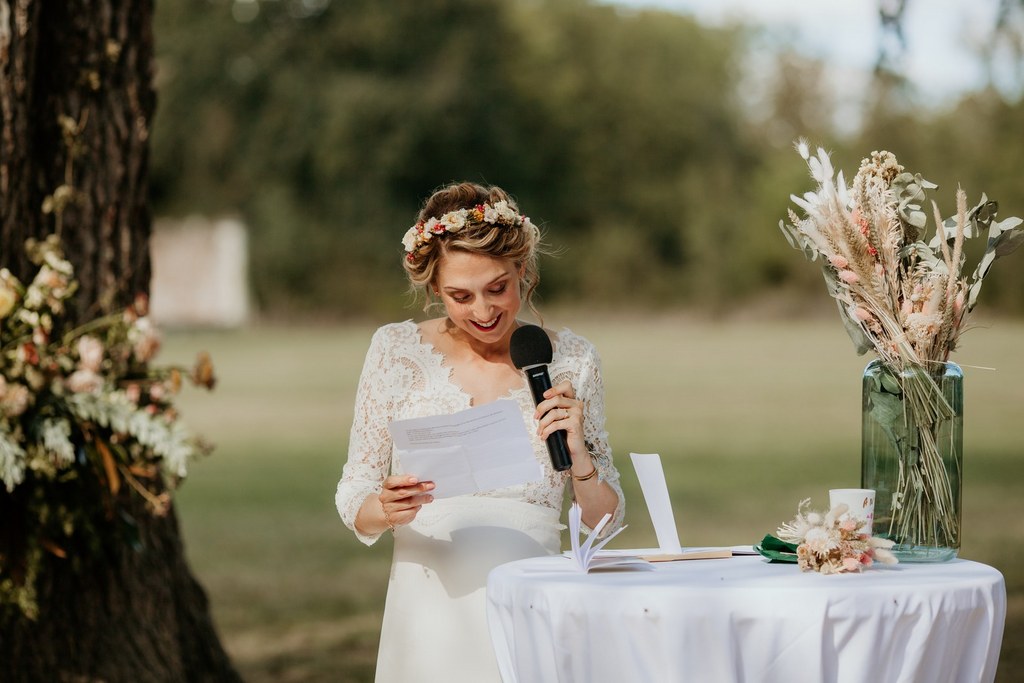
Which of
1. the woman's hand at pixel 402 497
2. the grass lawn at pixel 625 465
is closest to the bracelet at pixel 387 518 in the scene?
the woman's hand at pixel 402 497

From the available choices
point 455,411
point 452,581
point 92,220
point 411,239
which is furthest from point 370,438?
point 92,220

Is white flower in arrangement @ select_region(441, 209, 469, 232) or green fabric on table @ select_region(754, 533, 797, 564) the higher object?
white flower in arrangement @ select_region(441, 209, 469, 232)

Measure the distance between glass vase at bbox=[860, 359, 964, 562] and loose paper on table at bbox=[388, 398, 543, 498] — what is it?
0.83 m

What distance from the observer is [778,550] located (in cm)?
319

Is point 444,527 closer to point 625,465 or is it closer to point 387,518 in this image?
point 387,518

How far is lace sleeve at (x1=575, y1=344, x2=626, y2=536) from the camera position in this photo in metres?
3.55

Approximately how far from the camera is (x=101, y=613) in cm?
483

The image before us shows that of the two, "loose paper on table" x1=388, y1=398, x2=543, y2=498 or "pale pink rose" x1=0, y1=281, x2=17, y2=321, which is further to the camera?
"pale pink rose" x1=0, y1=281, x2=17, y2=321

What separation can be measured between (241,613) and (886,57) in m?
5.24

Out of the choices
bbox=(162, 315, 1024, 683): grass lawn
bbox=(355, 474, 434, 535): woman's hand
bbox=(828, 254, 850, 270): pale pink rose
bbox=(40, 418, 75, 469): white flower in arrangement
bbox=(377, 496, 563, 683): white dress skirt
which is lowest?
bbox=(162, 315, 1024, 683): grass lawn

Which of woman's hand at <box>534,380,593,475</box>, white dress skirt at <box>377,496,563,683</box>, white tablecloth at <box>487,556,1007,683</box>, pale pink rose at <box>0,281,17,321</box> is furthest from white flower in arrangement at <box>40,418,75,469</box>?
white tablecloth at <box>487,556,1007,683</box>

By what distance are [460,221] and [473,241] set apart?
7 centimetres

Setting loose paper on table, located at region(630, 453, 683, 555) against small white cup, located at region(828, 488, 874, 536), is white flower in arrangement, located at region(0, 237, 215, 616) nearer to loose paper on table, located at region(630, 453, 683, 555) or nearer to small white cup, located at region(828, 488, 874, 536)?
loose paper on table, located at region(630, 453, 683, 555)

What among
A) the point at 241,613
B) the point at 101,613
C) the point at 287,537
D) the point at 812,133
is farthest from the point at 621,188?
the point at 101,613
